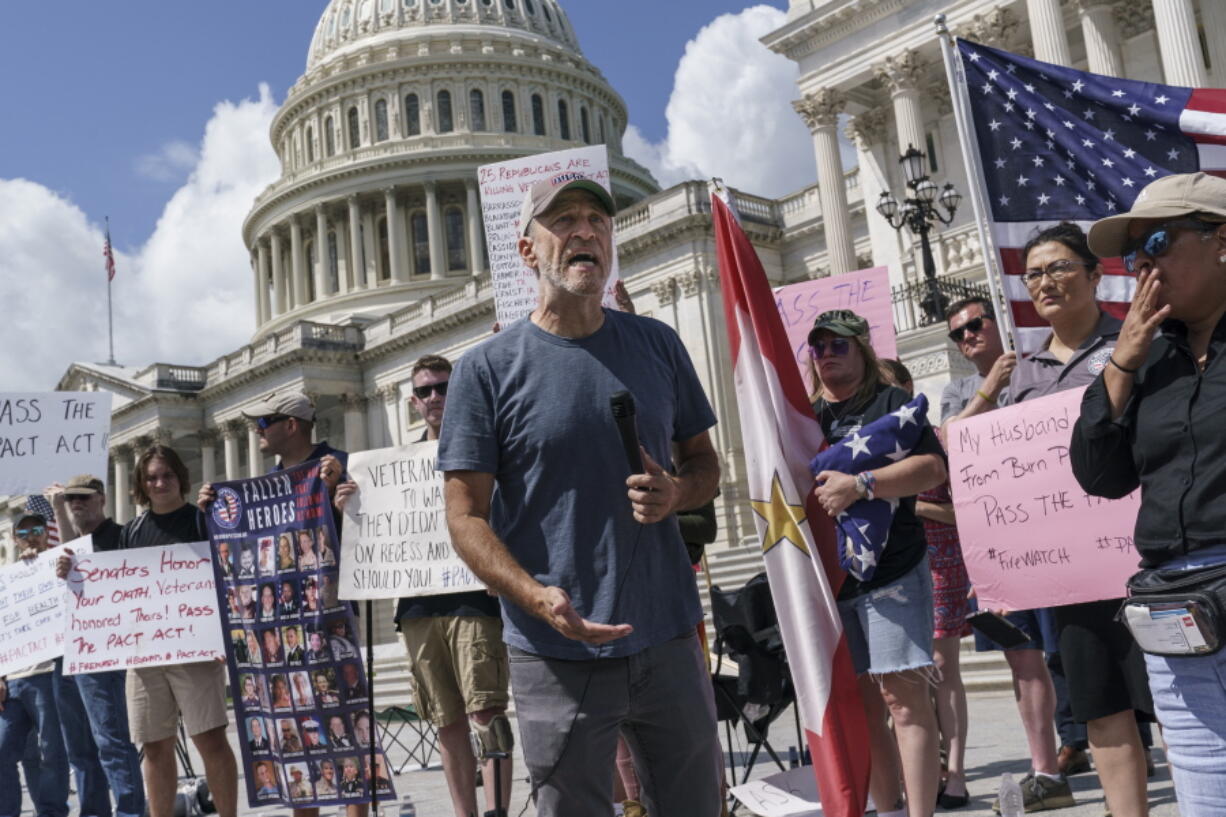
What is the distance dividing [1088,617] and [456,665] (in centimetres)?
299

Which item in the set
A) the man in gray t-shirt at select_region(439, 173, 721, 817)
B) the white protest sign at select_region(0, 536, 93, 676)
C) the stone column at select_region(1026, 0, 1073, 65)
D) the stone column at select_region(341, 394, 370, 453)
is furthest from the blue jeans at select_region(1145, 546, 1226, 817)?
the stone column at select_region(341, 394, 370, 453)

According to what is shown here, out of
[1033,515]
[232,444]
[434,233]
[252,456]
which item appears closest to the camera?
[1033,515]

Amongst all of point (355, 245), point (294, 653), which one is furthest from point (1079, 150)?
point (355, 245)

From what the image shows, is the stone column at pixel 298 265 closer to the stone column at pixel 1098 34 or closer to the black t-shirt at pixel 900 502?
the stone column at pixel 1098 34

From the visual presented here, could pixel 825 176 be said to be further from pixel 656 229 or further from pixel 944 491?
pixel 944 491

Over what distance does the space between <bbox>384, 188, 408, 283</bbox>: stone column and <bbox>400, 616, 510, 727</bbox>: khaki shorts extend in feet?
192

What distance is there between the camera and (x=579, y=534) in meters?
2.88

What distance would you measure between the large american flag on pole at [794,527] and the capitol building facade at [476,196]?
15101 millimetres

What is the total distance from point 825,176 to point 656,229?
930cm

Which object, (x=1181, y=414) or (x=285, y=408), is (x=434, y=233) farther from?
(x=1181, y=414)

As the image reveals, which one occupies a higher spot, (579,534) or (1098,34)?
(1098,34)

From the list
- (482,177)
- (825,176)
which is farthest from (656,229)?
(482,177)

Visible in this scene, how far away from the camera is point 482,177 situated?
338 inches

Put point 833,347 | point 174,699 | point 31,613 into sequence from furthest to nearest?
point 31,613, point 174,699, point 833,347
